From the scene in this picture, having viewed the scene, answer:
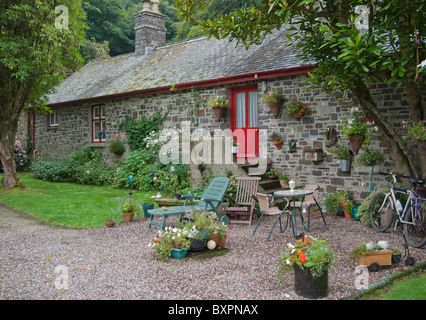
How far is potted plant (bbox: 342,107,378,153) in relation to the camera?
25.9 ft

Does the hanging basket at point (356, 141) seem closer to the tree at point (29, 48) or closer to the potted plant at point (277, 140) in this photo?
the potted plant at point (277, 140)

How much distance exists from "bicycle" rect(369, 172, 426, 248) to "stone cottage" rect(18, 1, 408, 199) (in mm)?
1414

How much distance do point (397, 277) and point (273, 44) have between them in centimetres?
867

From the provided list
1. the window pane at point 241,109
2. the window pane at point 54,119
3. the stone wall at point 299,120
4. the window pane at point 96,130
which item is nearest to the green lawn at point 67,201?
the window pane at point 96,130

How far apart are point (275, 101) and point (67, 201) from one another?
20.9 ft

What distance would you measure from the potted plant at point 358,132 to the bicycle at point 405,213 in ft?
4.41

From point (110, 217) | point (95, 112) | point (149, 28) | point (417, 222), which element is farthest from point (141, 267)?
point (149, 28)

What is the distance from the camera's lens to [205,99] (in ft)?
38.5

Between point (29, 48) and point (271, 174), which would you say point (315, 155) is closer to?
point (271, 174)

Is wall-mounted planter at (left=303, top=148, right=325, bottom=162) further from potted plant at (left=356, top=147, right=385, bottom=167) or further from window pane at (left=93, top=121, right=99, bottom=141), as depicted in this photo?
window pane at (left=93, top=121, right=99, bottom=141)

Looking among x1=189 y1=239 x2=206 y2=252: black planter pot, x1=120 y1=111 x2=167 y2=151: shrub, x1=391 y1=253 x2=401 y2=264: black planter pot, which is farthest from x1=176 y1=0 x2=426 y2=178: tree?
x1=120 y1=111 x2=167 y2=151: shrub

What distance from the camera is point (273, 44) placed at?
37.9ft

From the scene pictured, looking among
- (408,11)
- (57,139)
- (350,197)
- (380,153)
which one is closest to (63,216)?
(350,197)
